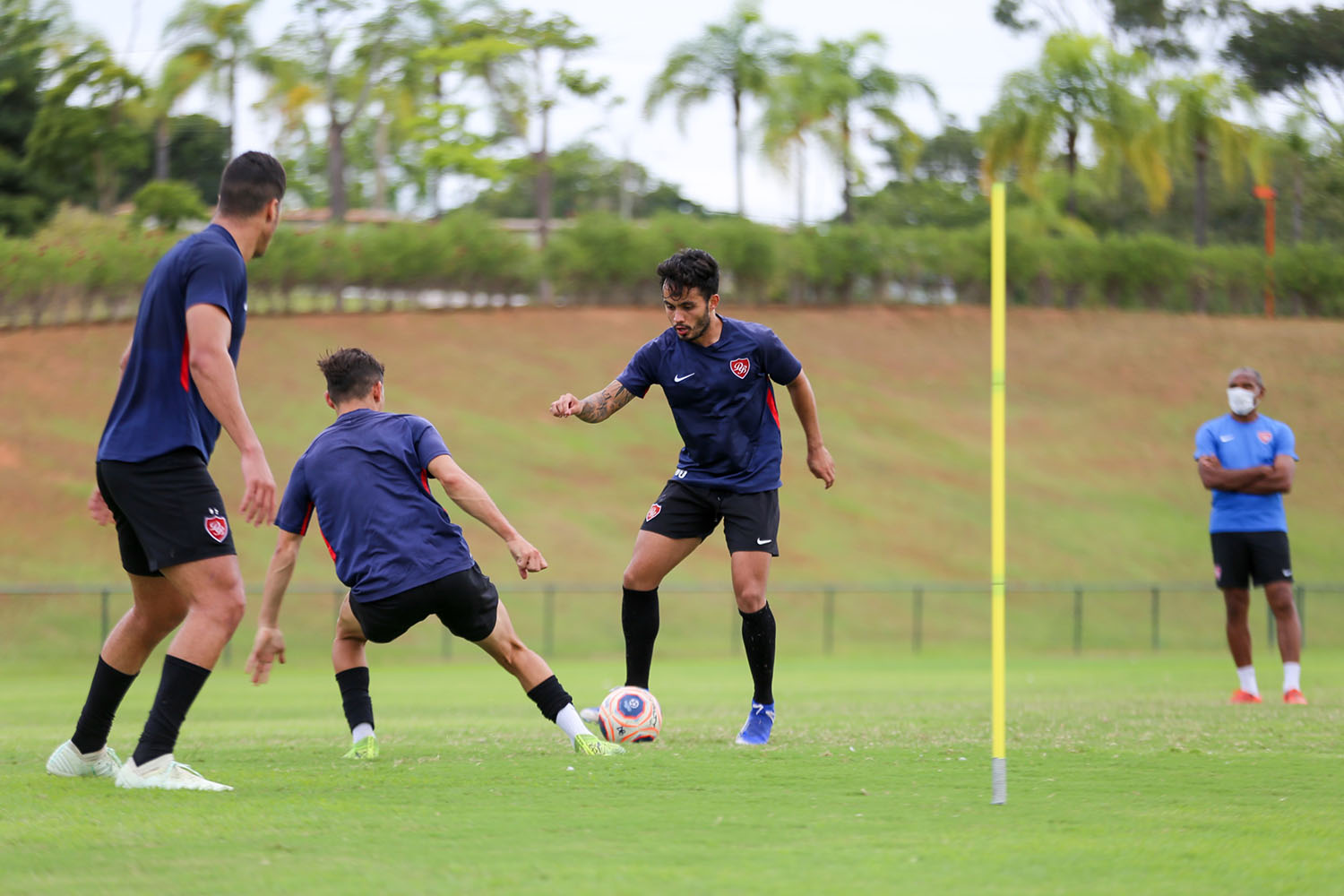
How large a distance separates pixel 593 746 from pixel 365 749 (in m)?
1.08

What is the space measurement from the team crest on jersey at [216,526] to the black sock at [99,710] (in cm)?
100

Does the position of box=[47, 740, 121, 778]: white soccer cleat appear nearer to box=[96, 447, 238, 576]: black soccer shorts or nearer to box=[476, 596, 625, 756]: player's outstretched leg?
box=[96, 447, 238, 576]: black soccer shorts

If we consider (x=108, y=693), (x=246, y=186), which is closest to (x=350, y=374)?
(x=246, y=186)

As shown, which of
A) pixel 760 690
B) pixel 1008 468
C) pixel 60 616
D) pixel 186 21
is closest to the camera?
pixel 760 690

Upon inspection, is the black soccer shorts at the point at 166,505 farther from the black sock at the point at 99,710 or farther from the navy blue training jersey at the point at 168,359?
the black sock at the point at 99,710

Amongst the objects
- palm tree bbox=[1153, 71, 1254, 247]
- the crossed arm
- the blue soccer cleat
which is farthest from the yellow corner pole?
palm tree bbox=[1153, 71, 1254, 247]

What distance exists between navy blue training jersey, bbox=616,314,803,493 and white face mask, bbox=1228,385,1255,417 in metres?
5.02

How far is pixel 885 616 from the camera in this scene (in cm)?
2914

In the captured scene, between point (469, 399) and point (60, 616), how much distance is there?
14.7 m

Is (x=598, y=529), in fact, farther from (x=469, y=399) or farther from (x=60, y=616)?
(x=60, y=616)

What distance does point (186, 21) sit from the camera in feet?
170

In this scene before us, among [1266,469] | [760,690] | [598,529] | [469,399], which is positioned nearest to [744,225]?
[469,399]

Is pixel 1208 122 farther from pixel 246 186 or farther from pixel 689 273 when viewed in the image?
pixel 246 186

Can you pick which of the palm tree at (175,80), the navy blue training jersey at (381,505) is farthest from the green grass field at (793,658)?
the palm tree at (175,80)
